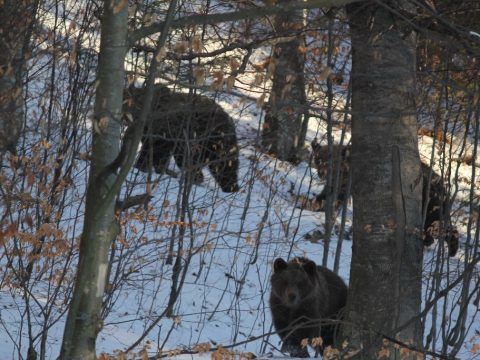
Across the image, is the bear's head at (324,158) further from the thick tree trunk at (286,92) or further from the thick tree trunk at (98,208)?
the thick tree trunk at (98,208)

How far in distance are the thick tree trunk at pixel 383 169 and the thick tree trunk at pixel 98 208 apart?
303 centimetres

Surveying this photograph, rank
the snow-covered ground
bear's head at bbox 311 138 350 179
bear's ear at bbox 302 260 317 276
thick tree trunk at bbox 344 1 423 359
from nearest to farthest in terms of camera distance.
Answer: thick tree trunk at bbox 344 1 423 359 < the snow-covered ground < bear's ear at bbox 302 260 317 276 < bear's head at bbox 311 138 350 179

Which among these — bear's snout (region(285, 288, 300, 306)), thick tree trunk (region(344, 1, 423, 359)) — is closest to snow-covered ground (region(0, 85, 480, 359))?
bear's snout (region(285, 288, 300, 306))

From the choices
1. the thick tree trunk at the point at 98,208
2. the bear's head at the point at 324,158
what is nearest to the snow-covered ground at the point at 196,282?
the bear's head at the point at 324,158

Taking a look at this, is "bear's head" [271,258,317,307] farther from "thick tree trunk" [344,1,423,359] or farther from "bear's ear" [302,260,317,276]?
"thick tree trunk" [344,1,423,359]

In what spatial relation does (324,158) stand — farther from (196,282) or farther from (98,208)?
(98,208)

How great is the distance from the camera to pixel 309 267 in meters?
9.13

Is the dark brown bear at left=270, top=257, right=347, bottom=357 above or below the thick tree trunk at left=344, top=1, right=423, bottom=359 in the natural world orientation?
below

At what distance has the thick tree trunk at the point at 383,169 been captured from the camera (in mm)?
6477

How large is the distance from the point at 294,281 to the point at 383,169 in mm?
2999

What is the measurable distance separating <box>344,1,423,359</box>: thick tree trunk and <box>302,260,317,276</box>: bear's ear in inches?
95.2

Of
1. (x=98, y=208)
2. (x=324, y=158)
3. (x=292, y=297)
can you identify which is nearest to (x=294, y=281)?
(x=292, y=297)

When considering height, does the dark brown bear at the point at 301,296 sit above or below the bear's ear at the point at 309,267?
below

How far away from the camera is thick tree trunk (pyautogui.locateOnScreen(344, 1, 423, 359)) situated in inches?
255
